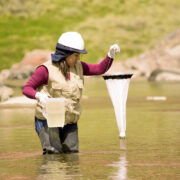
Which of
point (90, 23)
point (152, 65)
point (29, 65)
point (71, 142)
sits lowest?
point (71, 142)

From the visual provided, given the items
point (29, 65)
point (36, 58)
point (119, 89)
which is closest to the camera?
point (119, 89)

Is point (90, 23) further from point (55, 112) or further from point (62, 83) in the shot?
point (55, 112)

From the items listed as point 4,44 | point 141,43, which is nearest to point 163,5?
point 141,43

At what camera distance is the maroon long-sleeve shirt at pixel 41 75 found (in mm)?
8953

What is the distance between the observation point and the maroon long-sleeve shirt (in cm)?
895

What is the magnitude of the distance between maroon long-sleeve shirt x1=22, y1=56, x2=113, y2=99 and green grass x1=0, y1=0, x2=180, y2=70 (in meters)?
90.5

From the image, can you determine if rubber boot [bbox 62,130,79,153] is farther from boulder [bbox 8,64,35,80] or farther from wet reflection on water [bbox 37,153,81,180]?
boulder [bbox 8,64,35,80]

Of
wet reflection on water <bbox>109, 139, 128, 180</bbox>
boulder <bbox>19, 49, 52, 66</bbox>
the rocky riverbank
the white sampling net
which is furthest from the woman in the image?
boulder <bbox>19, 49, 52, 66</bbox>

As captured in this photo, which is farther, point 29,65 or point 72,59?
point 29,65

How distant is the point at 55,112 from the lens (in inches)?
345

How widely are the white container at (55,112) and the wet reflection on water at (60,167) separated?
1.45 ft

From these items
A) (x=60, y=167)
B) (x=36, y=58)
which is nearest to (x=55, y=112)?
(x=60, y=167)

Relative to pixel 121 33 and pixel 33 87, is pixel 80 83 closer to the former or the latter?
pixel 33 87

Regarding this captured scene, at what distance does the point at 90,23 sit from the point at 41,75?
116 meters
